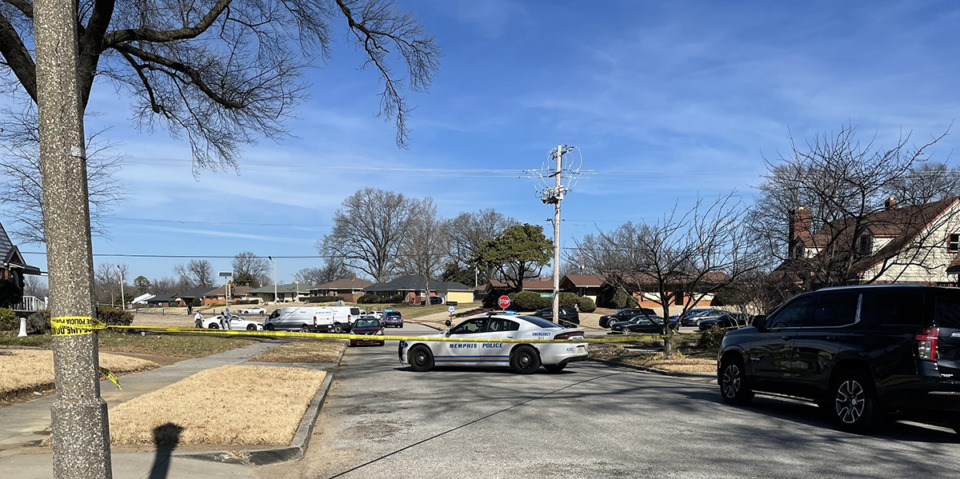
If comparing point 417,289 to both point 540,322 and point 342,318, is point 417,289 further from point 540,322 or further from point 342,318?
point 540,322

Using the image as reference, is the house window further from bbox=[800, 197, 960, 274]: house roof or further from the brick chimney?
the brick chimney

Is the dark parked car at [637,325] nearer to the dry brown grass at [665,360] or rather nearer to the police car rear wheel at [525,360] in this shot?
the dry brown grass at [665,360]

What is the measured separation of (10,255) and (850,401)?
43.1 meters

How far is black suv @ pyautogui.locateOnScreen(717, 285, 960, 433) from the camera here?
308 inches

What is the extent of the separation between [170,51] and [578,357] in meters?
10.8

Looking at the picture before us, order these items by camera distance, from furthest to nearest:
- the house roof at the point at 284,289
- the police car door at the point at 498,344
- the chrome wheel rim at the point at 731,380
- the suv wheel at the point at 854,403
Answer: the house roof at the point at 284,289 < the police car door at the point at 498,344 < the chrome wheel rim at the point at 731,380 < the suv wheel at the point at 854,403

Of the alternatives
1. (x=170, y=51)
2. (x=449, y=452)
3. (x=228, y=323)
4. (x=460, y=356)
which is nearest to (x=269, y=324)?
(x=228, y=323)

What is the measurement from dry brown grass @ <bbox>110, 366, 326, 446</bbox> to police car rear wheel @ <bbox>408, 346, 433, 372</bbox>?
4.13m

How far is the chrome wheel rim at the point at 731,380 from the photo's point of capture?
1117 cm

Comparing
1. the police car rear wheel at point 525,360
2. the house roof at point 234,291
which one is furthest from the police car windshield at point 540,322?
the house roof at point 234,291

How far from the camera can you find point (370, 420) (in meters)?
9.96

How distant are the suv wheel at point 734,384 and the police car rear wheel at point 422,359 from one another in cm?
782

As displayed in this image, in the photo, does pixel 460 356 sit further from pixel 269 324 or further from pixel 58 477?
pixel 269 324

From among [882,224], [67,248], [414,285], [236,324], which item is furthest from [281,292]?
[67,248]
